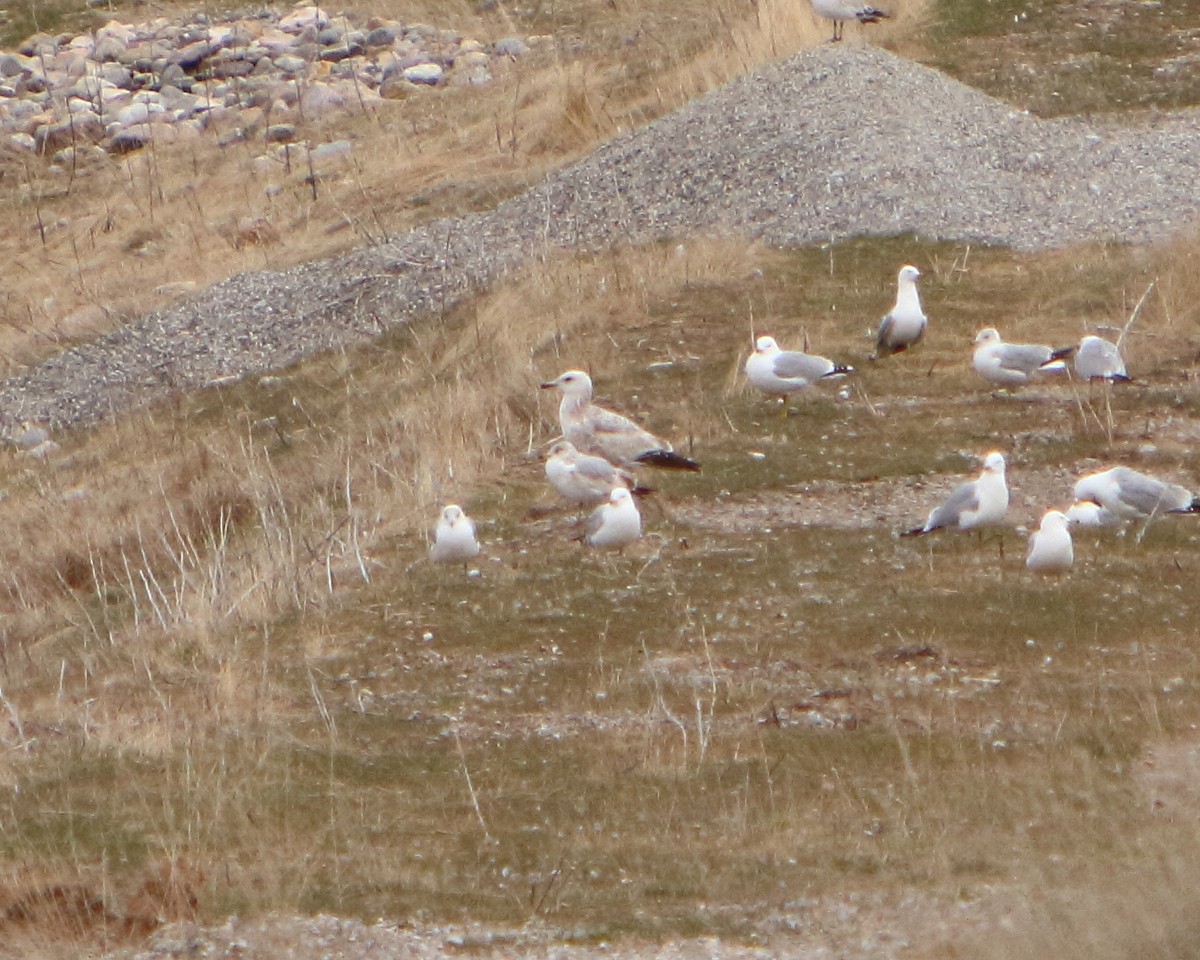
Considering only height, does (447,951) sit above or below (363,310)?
above

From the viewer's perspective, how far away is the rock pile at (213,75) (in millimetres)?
27547

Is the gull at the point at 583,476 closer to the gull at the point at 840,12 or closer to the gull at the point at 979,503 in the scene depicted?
the gull at the point at 979,503

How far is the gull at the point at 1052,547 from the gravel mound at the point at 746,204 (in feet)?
22.9

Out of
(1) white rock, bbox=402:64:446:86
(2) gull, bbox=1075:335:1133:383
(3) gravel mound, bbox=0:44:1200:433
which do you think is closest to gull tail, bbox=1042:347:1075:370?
(2) gull, bbox=1075:335:1133:383

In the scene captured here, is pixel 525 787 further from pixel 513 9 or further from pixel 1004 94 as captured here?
pixel 513 9

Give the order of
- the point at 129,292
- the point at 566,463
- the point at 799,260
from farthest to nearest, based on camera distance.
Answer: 1. the point at 129,292
2. the point at 799,260
3. the point at 566,463

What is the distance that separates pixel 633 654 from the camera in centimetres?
962

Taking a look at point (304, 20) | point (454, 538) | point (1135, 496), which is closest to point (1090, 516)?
point (1135, 496)

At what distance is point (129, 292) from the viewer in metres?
21.0

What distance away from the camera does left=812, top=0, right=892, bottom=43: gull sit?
72.1 ft

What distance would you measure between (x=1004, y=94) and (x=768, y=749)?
14975 mm

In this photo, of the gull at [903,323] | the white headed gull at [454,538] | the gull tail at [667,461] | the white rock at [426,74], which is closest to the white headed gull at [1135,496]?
the gull tail at [667,461]

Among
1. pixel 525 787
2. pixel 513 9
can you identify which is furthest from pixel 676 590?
pixel 513 9

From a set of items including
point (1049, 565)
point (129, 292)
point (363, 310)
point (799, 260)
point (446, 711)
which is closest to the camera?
point (446, 711)
